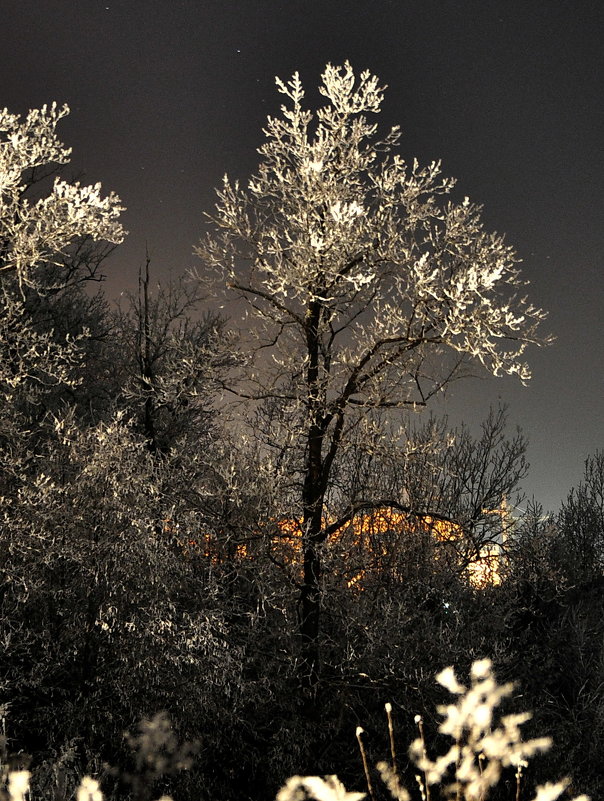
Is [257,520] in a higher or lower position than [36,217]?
lower

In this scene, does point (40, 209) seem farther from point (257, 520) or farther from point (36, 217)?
point (257, 520)

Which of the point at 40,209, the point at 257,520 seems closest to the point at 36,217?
the point at 40,209

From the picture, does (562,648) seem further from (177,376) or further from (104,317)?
(104,317)

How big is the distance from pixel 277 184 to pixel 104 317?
10.9 meters

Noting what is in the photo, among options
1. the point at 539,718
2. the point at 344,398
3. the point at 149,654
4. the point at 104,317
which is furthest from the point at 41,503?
the point at 104,317

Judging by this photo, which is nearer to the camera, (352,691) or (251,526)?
(251,526)

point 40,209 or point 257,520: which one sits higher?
point 40,209

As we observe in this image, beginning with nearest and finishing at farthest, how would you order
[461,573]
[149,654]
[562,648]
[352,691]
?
1. [149,654]
2. [352,691]
3. [461,573]
4. [562,648]

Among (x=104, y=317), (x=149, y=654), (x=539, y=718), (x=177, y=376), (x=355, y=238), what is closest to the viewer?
(x=149, y=654)

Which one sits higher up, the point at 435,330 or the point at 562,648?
the point at 435,330

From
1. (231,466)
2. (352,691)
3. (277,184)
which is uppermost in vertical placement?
(277,184)

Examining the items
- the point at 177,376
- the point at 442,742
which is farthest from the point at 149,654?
the point at 442,742

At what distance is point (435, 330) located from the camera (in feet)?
32.6

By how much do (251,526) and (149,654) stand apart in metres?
2.04
